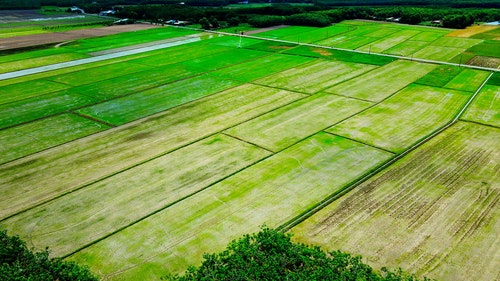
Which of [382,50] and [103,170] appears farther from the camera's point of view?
[382,50]

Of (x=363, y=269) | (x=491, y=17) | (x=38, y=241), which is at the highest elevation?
(x=491, y=17)

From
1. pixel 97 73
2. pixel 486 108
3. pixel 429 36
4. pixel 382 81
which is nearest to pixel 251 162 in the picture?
pixel 486 108

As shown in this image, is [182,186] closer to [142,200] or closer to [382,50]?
[142,200]

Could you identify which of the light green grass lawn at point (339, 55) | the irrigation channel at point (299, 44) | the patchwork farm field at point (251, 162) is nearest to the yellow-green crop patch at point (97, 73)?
the patchwork farm field at point (251, 162)

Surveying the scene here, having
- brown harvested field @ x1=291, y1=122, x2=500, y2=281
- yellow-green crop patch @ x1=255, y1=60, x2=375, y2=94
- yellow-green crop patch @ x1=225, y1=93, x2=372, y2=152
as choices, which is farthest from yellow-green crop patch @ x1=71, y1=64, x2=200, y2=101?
brown harvested field @ x1=291, y1=122, x2=500, y2=281

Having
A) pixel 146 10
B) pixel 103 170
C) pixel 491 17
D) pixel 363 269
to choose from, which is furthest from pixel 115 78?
pixel 491 17

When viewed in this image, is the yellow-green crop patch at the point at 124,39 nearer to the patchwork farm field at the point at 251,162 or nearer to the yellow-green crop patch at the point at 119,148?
the patchwork farm field at the point at 251,162
